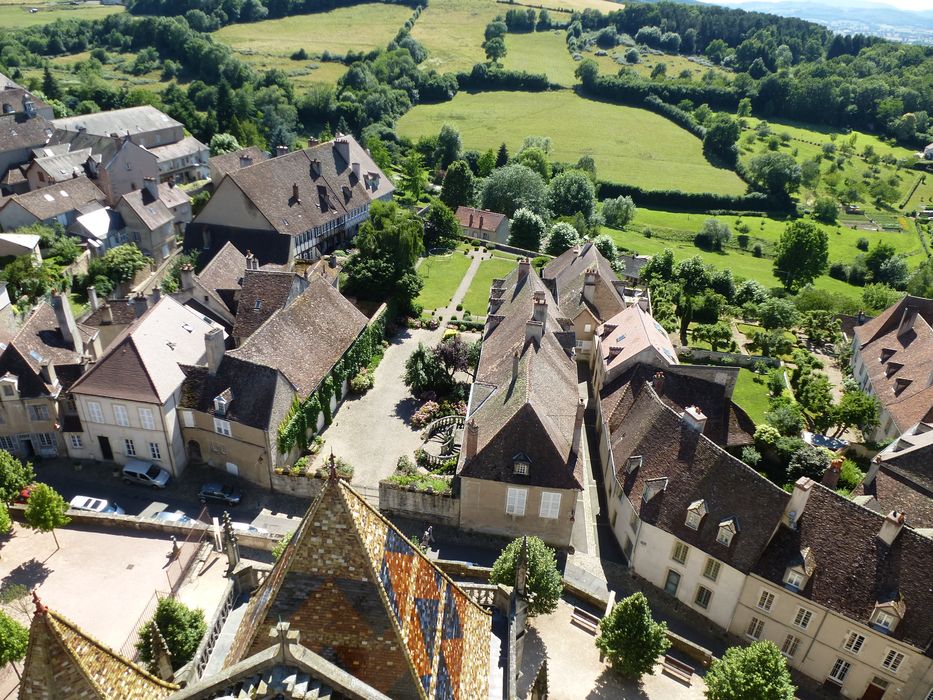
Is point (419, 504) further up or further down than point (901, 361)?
further up

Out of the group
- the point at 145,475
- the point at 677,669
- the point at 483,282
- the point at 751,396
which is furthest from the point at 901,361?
the point at 145,475

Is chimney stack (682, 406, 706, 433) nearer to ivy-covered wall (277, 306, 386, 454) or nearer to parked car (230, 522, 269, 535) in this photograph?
ivy-covered wall (277, 306, 386, 454)

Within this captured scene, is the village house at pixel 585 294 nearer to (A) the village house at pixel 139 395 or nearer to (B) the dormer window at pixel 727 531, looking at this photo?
(B) the dormer window at pixel 727 531

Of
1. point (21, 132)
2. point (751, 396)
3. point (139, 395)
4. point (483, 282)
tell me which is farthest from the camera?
point (21, 132)

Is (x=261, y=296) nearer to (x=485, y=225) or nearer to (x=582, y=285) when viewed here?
(x=582, y=285)

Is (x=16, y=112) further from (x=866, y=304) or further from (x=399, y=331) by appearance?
(x=866, y=304)

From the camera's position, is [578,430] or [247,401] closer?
[578,430]

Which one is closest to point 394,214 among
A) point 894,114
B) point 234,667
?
point 234,667

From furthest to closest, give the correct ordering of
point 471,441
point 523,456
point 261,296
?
point 261,296
point 471,441
point 523,456
